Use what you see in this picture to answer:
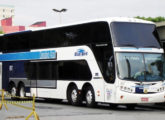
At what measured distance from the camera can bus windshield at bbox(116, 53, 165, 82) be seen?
20.3 metres

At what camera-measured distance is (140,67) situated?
67.9ft

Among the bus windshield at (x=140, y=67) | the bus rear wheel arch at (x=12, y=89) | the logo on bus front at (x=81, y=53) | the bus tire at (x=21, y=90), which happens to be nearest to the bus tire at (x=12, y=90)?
the bus rear wheel arch at (x=12, y=89)

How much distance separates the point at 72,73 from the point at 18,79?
252 inches

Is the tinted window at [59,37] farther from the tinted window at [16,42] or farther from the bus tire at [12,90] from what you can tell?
the bus tire at [12,90]

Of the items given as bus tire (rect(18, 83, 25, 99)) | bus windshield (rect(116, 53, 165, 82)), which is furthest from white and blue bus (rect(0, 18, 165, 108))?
bus tire (rect(18, 83, 25, 99))

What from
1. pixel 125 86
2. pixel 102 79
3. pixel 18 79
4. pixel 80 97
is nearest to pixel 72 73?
pixel 80 97

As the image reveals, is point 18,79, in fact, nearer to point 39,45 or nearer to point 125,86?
point 39,45

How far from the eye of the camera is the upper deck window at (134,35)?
20.8 m

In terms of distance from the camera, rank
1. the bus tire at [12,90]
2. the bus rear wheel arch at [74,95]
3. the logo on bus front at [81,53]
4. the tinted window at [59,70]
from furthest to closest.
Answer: the bus tire at [12,90], the bus rear wheel arch at [74,95], the tinted window at [59,70], the logo on bus front at [81,53]

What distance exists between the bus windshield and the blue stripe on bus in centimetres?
583

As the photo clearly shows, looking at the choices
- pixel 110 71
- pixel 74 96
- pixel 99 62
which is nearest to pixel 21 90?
pixel 74 96

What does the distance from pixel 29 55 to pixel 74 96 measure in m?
5.23

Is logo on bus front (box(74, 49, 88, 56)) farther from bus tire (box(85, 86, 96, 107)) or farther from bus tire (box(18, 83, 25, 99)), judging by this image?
bus tire (box(18, 83, 25, 99))

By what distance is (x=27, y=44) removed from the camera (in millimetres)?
28312
